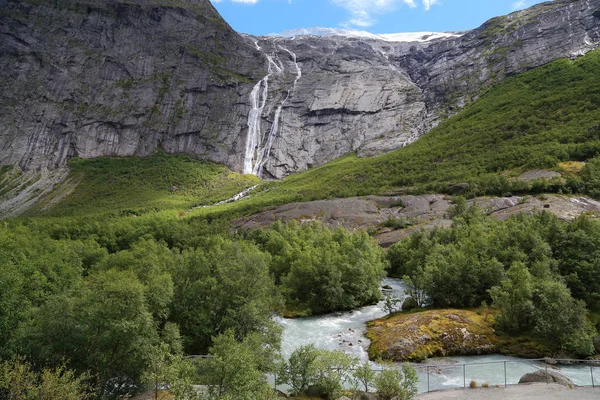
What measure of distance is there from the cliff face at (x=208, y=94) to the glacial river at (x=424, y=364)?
11808 cm

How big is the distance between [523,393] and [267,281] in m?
23.3

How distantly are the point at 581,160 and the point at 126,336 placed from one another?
10467 cm

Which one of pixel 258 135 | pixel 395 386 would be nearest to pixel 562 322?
pixel 395 386

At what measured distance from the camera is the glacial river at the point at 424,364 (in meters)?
28.2

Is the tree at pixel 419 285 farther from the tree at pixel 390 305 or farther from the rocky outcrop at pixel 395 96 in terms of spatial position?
the rocky outcrop at pixel 395 96

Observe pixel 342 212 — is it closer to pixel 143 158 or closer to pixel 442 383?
pixel 442 383

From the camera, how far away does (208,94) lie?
18662 centimetres

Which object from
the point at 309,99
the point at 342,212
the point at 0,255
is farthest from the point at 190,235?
the point at 309,99

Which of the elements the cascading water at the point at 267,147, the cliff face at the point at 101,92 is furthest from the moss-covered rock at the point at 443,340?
the cliff face at the point at 101,92

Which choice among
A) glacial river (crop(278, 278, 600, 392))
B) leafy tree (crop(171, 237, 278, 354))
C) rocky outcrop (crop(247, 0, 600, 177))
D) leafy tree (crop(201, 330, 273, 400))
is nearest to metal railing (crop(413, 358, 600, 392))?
glacial river (crop(278, 278, 600, 392))

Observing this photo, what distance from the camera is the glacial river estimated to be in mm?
28156

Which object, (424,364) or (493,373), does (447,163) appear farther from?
(493,373)

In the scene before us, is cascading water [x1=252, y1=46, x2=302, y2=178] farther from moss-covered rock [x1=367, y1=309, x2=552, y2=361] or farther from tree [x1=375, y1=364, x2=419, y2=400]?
tree [x1=375, y1=364, x2=419, y2=400]

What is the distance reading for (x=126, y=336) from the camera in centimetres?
2466
